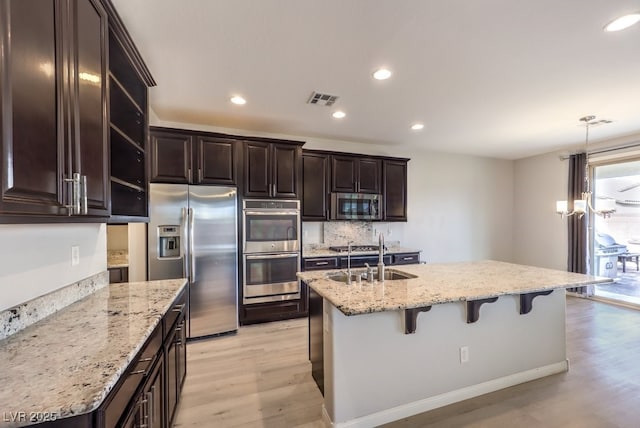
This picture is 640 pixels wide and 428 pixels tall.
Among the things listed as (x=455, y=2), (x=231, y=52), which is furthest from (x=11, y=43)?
(x=455, y=2)

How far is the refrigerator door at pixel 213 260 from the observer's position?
3.28m

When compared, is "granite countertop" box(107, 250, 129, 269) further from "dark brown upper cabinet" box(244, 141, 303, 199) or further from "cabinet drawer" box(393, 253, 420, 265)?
"cabinet drawer" box(393, 253, 420, 265)

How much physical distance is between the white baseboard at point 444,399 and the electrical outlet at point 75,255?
1.94 metres

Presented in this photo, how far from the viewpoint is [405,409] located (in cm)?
205

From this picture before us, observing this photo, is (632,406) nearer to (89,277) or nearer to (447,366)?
(447,366)

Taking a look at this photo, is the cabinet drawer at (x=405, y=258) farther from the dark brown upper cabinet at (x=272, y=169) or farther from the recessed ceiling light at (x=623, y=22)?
the recessed ceiling light at (x=623, y=22)

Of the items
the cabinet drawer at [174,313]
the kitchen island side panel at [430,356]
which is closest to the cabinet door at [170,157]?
the cabinet drawer at [174,313]

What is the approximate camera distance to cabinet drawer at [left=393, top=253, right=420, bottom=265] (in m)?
4.36

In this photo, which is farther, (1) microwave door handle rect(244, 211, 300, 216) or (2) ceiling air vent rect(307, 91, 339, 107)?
(1) microwave door handle rect(244, 211, 300, 216)

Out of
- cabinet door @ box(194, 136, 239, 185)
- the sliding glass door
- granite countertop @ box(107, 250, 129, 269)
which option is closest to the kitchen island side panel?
cabinet door @ box(194, 136, 239, 185)

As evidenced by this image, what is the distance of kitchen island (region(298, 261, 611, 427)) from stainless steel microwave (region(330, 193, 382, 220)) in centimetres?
191

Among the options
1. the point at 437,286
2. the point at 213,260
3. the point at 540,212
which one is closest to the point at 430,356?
the point at 437,286

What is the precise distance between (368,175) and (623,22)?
3072 millimetres

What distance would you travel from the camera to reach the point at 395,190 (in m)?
4.80
